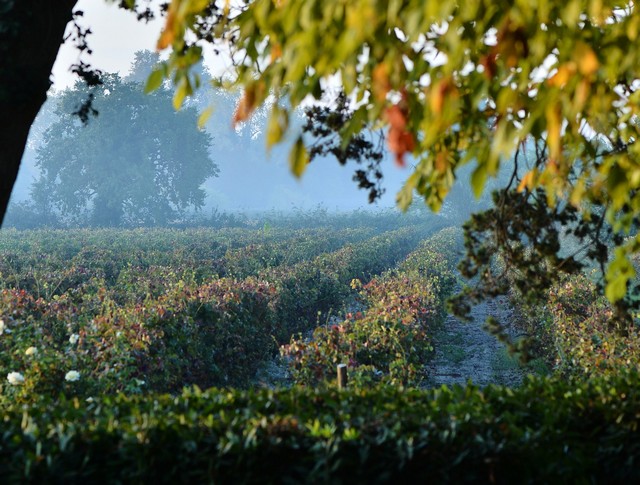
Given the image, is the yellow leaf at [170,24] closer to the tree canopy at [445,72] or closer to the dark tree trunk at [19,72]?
the tree canopy at [445,72]

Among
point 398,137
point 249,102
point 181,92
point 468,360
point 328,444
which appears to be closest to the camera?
point 398,137

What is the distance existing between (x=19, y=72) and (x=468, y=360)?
11298mm

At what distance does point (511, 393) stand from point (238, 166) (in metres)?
113

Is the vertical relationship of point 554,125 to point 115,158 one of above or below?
below

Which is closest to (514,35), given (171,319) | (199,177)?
(171,319)

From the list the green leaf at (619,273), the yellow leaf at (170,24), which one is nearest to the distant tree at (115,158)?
the green leaf at (619,273)

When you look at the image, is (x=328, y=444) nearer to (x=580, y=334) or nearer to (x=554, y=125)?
(x=554, y=125)

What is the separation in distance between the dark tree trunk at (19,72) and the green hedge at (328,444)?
146 centimetres

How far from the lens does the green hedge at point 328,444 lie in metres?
4.02

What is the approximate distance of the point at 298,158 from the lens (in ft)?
8.77

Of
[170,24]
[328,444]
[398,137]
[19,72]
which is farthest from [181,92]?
[328,444]

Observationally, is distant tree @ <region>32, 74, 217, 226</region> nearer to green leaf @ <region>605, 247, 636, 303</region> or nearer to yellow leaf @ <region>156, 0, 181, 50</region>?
green leaf @ <region>605, 247, 636, 303</region>

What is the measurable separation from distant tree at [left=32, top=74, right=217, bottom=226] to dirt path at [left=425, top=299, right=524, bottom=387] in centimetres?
4078

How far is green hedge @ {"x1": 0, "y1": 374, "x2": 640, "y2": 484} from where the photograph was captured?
4023 mm
